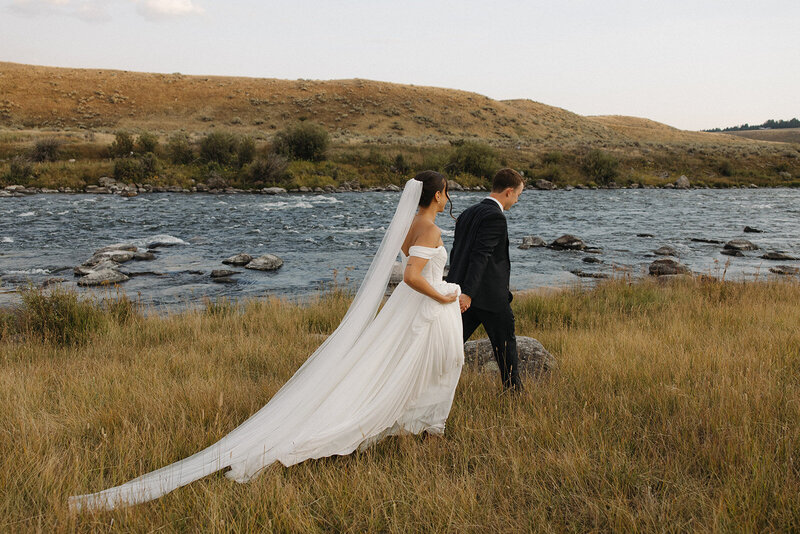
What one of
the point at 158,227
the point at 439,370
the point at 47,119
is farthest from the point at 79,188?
the point at 47,119

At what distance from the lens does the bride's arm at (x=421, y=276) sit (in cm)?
385

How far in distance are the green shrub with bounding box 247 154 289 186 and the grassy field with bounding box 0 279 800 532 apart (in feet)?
99.8

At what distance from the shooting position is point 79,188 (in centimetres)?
3253

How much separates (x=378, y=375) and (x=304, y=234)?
56.9 feet

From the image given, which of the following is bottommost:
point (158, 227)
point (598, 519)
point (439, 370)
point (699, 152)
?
point (158, 227)

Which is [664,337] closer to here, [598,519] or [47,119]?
[598,519]

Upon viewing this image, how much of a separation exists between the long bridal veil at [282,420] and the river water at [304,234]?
238 inches

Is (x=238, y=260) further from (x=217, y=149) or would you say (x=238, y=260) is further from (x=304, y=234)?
(x=217, y=149)

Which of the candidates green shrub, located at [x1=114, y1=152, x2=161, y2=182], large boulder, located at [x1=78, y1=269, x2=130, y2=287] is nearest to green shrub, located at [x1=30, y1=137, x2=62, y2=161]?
green shrub, located at [x1=114, y1=152, x2=161, y2=182]

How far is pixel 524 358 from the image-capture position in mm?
5754

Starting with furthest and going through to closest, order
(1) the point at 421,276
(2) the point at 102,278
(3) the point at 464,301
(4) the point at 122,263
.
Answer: (4) the point at 122,263 < (2) the point at 102,278 < (3) the point at 464,301 < (1) the point at 421,276

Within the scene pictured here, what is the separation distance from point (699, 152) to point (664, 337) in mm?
63377

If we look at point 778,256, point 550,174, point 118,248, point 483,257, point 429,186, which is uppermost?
point 550,174

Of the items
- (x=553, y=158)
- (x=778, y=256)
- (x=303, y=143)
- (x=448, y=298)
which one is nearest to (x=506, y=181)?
(x=448, y=298)
